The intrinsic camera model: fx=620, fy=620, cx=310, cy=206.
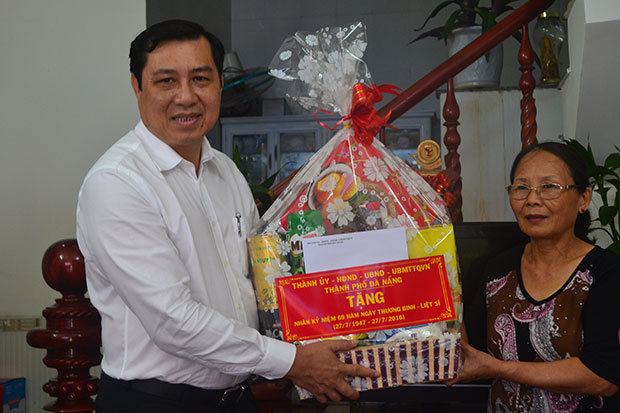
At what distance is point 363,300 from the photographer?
1191mm

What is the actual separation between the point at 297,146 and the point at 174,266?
3.78m

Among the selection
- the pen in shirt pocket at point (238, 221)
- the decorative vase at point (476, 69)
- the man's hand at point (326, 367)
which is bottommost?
the man's hand at point (326, 367)

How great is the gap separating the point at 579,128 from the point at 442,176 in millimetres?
950

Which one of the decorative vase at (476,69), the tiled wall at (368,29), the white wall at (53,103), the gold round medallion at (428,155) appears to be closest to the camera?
the gold round medallion at (428,155)

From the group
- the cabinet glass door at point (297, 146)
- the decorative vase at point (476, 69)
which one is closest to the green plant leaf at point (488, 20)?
the decorative vase at point (476, 69)

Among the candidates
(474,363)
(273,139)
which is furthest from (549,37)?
(474,363)

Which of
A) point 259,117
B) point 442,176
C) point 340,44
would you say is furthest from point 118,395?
point 259,117

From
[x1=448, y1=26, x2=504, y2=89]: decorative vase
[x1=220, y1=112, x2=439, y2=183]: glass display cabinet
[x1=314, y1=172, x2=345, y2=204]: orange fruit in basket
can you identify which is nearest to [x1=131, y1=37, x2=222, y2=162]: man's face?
[x1=314, y1=172, x2=345, y2=204]: orange fruit in basket

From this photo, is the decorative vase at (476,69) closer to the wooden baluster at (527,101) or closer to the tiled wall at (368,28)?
the wooden baluster at (527,101)

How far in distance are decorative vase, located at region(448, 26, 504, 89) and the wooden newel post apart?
247 centimetres

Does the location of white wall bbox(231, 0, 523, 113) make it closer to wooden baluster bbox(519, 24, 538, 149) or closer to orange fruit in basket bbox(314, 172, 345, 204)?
wooden baluster bbox(519, 24, 538, 149)

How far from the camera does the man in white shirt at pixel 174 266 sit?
3.85 feet

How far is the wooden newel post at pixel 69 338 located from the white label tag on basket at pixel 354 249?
1.40ft

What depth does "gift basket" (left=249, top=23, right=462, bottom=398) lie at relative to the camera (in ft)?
3.92
